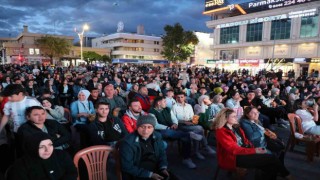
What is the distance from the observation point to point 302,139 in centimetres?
462

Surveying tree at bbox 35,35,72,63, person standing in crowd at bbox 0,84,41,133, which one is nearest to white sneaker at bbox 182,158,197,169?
person standing in crowd at bbox 0,84,41,133

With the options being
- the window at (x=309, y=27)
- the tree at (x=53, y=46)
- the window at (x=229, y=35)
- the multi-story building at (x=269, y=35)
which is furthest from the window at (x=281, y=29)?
the tree at (x=53, y=46)

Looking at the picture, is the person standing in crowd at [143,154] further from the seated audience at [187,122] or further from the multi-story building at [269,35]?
the multi-story building at [269,35]

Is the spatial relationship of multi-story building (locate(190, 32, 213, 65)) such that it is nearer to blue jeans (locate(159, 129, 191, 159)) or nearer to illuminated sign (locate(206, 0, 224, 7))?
illuminated sign (locate(206, 0, 224, 7))

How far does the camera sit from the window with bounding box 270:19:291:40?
37250 millimetres

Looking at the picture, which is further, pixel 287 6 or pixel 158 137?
pixel 287 6

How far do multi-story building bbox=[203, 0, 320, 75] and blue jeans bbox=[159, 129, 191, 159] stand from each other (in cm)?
2651

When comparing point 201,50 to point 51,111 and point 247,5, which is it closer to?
point 247,5

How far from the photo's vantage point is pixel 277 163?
10.4 ft

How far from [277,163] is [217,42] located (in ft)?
152

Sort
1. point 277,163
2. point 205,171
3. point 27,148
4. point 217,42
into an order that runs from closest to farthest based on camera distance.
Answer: point 27,148 → point 277,163 → point 205,171 → point 217,42

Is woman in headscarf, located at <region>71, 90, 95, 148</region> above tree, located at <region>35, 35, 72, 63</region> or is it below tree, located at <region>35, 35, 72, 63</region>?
below

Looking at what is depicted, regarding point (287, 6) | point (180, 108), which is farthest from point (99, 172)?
point (287, 6)

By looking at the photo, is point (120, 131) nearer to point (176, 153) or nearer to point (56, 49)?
point (176, 153)
